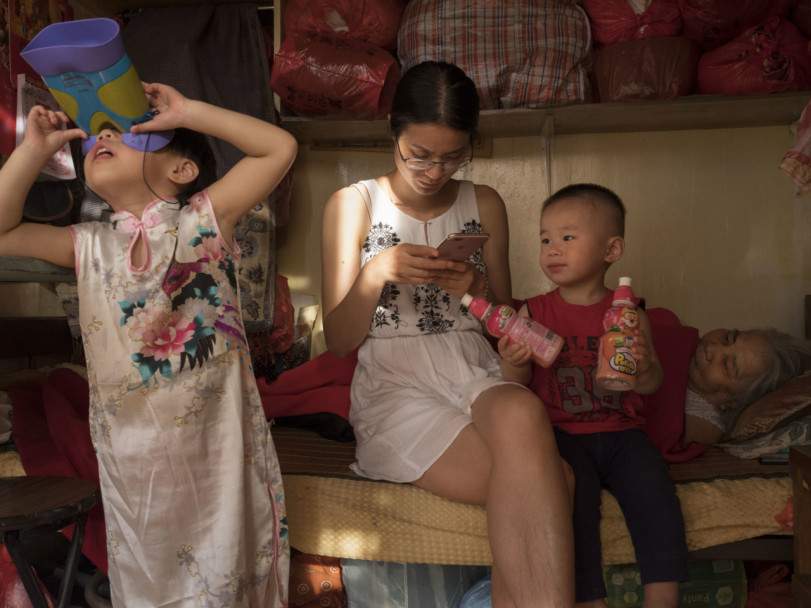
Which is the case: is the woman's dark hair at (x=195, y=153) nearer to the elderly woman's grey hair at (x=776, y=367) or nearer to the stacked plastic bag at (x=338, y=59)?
the stacked plastic bag at (x=338, y=59)

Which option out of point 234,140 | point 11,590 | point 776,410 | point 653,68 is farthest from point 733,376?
point 11,590

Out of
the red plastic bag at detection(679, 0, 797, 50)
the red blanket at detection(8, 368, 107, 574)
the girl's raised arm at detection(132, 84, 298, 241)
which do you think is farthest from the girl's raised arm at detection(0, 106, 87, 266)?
the red plastic bag at detection(679, 0, 797, 50)

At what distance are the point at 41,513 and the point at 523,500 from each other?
0.85 m

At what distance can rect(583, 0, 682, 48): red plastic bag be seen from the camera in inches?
96.1

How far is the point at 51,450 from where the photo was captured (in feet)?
5.52

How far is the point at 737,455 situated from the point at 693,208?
4.03 ft

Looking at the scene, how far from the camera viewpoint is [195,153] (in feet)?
4.48

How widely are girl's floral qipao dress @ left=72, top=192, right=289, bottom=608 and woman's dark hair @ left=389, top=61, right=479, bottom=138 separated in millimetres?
586

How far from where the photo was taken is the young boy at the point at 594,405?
1.45 meters

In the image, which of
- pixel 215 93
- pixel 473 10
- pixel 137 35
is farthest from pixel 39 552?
pixel 473 10

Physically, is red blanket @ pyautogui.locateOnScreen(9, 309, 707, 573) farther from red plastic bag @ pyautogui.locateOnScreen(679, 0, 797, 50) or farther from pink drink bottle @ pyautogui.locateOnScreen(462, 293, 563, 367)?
red plastic bag @ pyautogui.locateOnScreen(679, 0, 797, 50)

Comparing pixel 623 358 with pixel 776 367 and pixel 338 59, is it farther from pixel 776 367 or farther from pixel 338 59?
pixel 338 59

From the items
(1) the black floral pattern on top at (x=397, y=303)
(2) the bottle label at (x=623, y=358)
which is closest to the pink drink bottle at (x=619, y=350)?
(2) the bottle label at (x=623, y=358)

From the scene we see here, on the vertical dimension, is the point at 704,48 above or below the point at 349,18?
below
